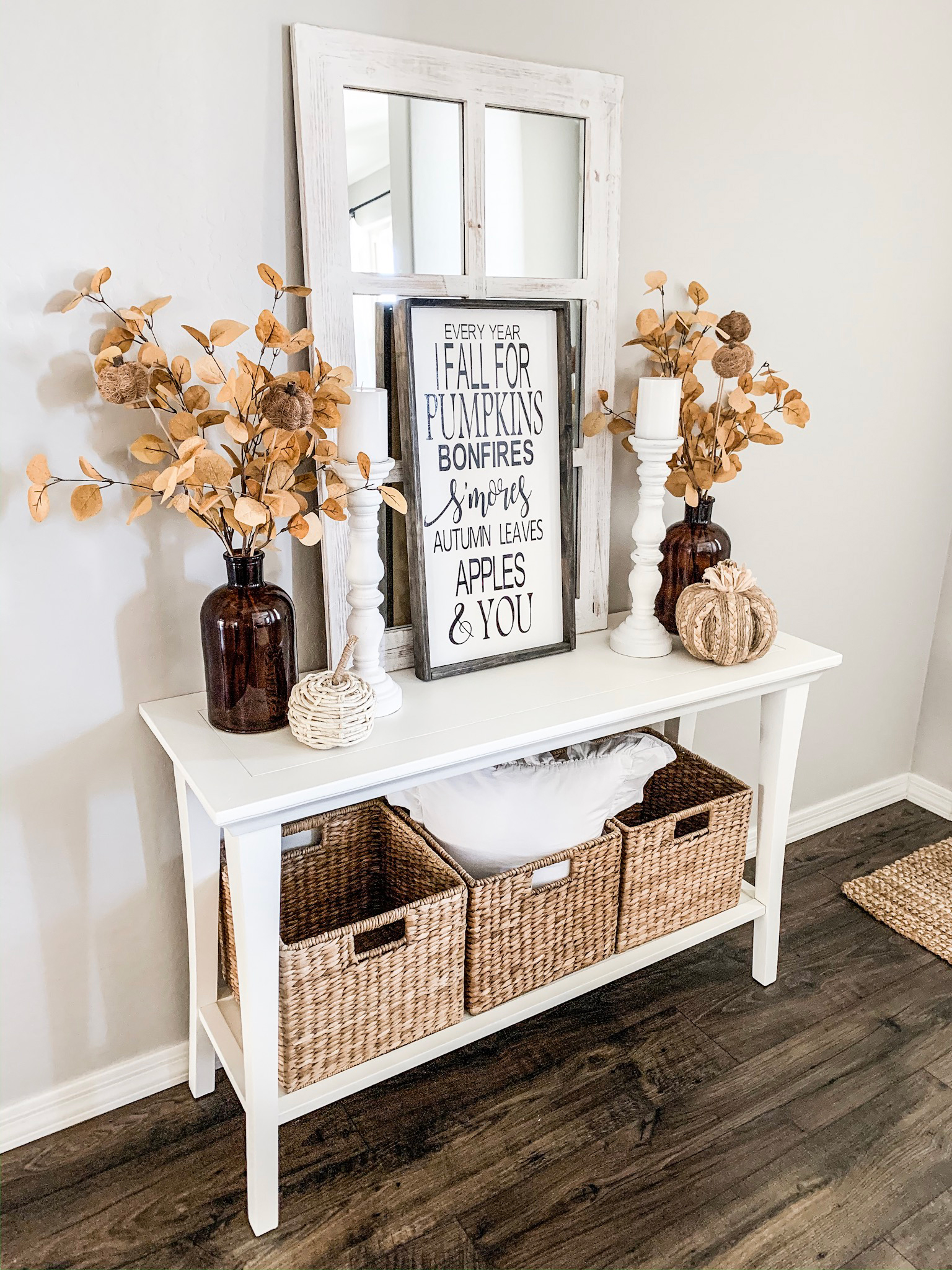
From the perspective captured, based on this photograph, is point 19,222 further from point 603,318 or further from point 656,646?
point 656,646

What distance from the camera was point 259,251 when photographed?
4.50 ft

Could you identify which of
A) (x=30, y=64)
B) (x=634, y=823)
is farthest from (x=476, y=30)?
(x=634, y=823)

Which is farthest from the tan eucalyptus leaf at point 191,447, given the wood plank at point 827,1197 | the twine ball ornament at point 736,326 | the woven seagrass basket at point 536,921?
the wood plank at point 827,1197

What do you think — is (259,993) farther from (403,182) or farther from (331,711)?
(403,182)

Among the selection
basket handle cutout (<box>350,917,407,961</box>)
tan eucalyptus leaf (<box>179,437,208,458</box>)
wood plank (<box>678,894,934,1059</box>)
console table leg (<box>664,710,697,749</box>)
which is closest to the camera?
tan eucalyptus leaf (<box>179,437,208,458</box>)

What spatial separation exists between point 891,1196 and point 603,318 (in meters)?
1.53

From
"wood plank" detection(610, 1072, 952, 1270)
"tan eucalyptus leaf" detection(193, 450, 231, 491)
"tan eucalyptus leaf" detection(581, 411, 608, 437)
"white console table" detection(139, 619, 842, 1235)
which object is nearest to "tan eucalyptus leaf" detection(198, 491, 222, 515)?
"tan eucalyptus leaf" detection(193, 450, 231, 491)

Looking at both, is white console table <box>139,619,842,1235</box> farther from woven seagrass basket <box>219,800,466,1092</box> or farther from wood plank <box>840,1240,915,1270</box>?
wood plank <box>840,1240,915,1270</box>

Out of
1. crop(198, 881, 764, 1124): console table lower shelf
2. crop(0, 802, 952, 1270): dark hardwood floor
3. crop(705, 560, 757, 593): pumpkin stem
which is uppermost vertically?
crop(705, 560, 757, 593): pumpkin stem

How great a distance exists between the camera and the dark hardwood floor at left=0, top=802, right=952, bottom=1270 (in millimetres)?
1396

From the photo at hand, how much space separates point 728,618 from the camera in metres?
1.61

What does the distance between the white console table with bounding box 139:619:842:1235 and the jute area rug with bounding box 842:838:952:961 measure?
492 millimetres

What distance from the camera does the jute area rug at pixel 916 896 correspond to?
210 centimetres

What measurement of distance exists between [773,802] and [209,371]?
4.17 feet
